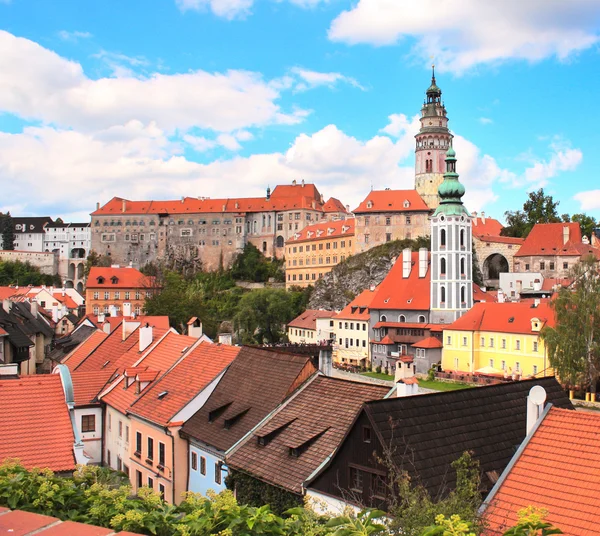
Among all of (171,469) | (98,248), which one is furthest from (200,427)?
(98,248)

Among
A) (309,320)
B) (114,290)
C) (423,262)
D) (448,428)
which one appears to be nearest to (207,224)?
(114,290)

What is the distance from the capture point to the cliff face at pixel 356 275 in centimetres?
8750

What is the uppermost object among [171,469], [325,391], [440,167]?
[440,167]

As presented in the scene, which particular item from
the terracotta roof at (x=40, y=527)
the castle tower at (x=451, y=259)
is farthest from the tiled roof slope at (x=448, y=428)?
the castle tower at (x=451, y=259)

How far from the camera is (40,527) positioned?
146 inches

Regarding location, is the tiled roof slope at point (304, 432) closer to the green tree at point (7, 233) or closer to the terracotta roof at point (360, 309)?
the terracotta roof at point (360, 309)

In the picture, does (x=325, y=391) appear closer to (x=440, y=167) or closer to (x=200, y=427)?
(x=200, y=427)

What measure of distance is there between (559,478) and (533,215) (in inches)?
3563

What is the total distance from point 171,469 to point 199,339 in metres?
5.65

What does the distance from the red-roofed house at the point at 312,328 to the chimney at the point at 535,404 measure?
56.6 meters

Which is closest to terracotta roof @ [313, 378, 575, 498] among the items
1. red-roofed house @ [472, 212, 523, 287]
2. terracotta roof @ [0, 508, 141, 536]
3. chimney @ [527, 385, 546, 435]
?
chimney @ [527, 385, 546, 435]

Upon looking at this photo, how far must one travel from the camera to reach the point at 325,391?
16.9m

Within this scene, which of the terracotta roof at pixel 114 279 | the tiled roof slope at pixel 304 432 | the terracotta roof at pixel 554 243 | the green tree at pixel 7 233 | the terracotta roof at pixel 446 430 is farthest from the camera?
the green tree at pixel 7 233

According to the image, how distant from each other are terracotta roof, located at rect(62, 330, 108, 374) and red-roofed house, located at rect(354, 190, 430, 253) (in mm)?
65737
